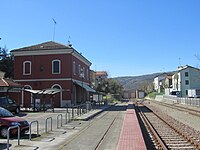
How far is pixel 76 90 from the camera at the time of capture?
50.0 metres

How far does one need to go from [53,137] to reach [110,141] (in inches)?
120

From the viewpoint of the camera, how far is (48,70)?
45.6 m

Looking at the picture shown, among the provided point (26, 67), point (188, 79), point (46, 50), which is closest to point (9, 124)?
point (46, 50)

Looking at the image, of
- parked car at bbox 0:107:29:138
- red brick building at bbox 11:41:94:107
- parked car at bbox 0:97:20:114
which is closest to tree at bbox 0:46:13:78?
red brick building at bbox 11:41:94:107

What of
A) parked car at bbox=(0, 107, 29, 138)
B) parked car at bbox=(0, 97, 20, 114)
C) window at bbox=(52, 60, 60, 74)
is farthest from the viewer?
window at bbox=(52, 60, 60, 74)

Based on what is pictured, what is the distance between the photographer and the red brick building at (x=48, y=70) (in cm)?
4434

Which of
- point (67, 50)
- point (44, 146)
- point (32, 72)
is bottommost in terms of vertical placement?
point (44, 146)

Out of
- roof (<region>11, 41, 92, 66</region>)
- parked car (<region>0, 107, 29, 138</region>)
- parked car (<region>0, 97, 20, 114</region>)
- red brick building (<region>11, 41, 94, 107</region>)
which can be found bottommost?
parked car (<region>0, 107, 29, 138</region>)

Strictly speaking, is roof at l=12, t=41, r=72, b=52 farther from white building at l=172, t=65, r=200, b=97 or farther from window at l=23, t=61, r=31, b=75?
white building at l=172, t=65, r=200, b=97

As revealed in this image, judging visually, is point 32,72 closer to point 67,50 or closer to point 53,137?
point 67,50

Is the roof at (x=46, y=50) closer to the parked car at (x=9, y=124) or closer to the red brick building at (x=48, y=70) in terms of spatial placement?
the red brick building at (x=48, y=70)

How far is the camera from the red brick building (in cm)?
4434

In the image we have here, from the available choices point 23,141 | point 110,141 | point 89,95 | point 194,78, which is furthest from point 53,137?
point 194,78

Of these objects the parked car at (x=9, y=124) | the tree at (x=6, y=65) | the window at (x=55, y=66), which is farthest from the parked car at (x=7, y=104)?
the tree at (x=6, y=65)
